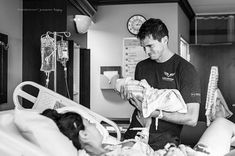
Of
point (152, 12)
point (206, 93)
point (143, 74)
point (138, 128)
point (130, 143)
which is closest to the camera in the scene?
point (130, 143)

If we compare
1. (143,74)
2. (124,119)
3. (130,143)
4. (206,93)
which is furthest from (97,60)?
(130,143)

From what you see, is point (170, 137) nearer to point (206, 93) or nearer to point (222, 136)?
point (222, 136)

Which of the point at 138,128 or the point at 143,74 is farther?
the point at 143,74

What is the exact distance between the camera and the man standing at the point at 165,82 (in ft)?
A: 6.18

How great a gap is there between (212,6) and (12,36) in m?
3.81

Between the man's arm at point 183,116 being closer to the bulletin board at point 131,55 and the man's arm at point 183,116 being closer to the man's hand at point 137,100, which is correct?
the man's hand at point 137,100

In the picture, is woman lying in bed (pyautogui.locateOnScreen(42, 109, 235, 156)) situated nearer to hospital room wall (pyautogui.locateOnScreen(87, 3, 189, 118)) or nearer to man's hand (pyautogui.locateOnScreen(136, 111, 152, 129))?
man's hand (pyautogui.locateOnScreen(136, 111, 152, 129))

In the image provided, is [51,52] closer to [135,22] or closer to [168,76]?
[168,76]

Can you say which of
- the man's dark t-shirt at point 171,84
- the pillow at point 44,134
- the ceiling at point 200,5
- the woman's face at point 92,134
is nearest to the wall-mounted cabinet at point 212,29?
the ceiling at point 200,5

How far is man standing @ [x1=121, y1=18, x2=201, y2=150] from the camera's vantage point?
6.18 ft

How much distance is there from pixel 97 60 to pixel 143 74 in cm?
301

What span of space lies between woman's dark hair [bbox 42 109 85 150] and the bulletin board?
333 centimetres

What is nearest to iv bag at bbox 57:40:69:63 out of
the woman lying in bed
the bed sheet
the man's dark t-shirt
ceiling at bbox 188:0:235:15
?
the man's dark t-shirt

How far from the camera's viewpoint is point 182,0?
16.5 feet
